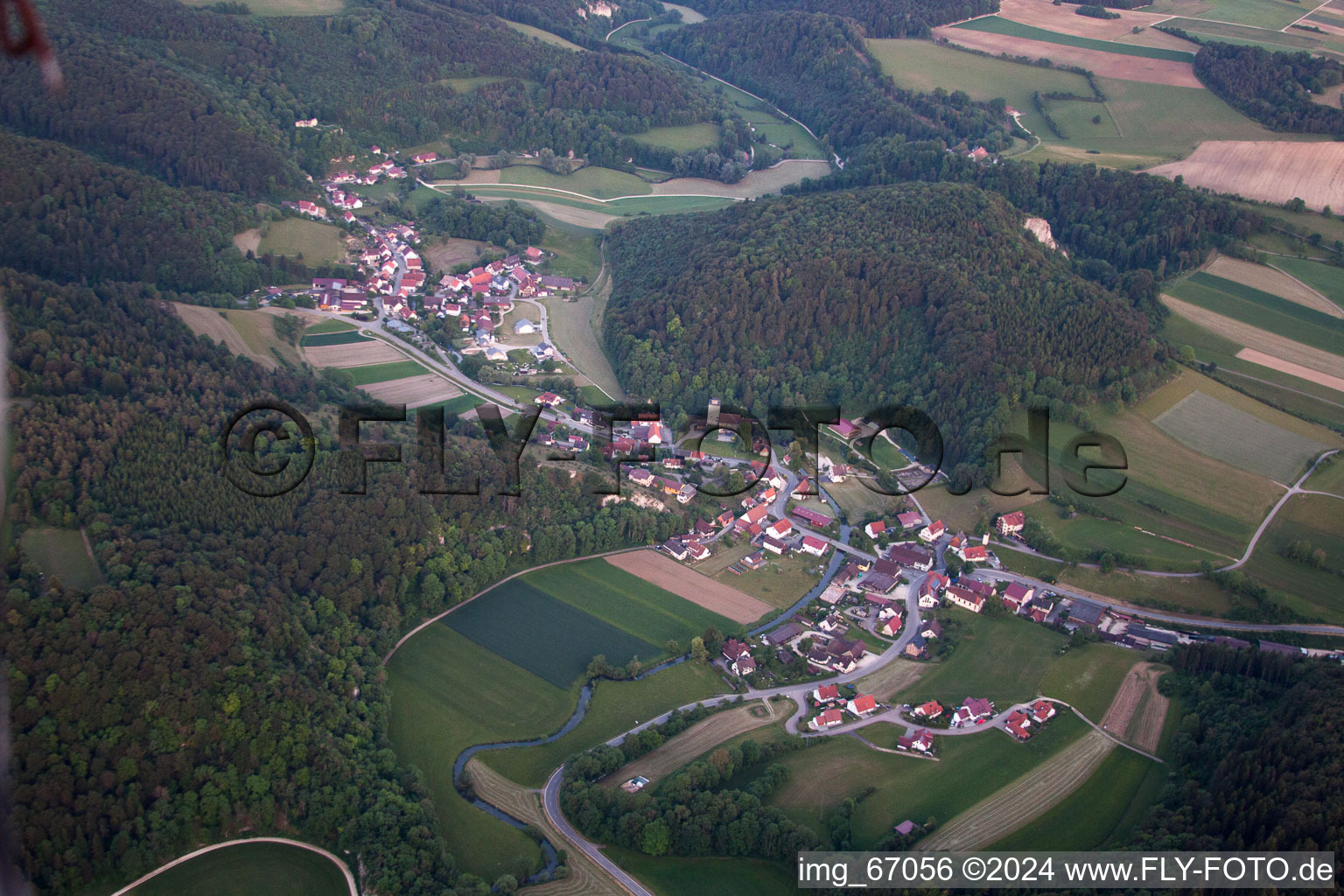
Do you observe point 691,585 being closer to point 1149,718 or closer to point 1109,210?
point 1149,718

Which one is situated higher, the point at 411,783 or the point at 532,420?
the point at 532,420

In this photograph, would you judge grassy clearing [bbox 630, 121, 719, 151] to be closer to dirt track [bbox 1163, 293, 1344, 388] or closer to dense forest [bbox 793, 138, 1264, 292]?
dense forest [bbox 793, 138, 1264, 292]

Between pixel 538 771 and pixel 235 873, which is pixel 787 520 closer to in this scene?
pixel 538 771

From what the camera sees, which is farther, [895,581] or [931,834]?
[895,581]

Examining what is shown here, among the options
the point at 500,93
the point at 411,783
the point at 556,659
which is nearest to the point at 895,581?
the point at 556,659

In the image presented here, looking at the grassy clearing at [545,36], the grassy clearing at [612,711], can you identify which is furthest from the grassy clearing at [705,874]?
the grassy clearing at [545,36]

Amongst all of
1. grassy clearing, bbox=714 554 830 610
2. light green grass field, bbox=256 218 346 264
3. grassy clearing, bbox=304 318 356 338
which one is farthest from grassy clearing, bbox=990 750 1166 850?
light green grass field, bbox=256 218 346 264

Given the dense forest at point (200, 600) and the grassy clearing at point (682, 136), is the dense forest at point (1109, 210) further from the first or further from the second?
the dense forest at point (200, 600)
